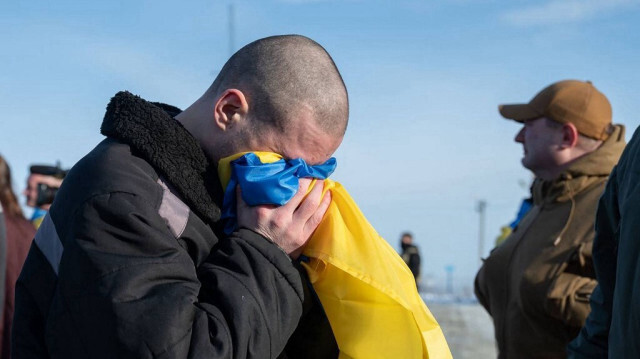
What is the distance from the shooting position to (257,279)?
6.56 feet

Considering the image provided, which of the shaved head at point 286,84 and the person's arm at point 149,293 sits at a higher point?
the shaved head at point 286,84

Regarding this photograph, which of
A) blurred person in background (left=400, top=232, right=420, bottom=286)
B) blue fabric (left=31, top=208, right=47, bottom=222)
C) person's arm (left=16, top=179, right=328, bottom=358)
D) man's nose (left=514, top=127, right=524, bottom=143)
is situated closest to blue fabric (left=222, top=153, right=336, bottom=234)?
person's arm (left=16, top=179, right=328, bottom=358)

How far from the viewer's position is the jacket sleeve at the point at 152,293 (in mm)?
1795

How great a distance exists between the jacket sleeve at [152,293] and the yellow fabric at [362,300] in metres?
0.22

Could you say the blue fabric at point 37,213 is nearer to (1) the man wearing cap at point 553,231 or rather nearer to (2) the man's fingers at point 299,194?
(1) the man wearing cap at point 553,231

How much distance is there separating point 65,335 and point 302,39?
40.3 inches

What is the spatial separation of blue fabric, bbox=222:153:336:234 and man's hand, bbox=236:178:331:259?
2 centimetres

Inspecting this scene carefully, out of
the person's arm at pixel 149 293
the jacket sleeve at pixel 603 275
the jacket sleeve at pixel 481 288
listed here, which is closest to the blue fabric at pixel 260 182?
the person's arm at pixel 149 293

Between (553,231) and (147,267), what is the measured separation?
11.0 feet

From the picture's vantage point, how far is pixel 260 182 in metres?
2.08

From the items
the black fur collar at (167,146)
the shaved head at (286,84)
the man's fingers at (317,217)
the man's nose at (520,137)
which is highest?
the shaved head at (286,84)

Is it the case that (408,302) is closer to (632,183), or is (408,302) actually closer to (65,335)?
(632,183)

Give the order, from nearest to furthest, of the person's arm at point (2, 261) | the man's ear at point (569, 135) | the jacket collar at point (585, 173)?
the person's arm at point (2, 261) < the jacket collar at point (585, 173) < the man's ear at point (569, 135)

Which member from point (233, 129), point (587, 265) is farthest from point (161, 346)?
point (587, 265)
